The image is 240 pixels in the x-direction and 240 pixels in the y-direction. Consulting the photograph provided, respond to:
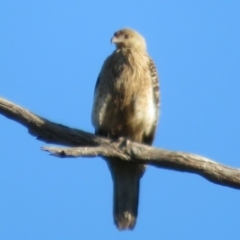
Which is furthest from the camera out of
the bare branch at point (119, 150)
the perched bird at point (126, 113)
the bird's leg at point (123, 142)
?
the perched bird at point (126, 113)

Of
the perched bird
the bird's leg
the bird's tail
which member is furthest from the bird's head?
the bird's leg

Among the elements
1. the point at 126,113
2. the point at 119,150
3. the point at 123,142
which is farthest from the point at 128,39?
the point at 119,150

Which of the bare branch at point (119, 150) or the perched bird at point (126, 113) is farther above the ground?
the perched bird at point (126, 113)

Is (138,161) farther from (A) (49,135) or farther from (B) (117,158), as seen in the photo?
(A) (49,135)

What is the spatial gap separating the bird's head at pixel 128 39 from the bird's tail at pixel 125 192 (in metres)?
1.31

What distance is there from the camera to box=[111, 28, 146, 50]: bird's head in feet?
27.3

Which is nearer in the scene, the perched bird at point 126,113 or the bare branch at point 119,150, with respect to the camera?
the bare branch at point 119,150

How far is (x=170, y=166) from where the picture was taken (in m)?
6.80

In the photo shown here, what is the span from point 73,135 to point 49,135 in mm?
214

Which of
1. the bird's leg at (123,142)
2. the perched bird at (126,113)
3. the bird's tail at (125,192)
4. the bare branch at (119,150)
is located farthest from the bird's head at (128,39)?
the bare branch at (119,150)

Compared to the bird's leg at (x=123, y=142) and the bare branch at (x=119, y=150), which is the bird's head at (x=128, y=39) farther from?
the bare branch at (x=119, y=150)

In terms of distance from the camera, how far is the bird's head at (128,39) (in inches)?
328

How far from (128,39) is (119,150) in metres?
1.74

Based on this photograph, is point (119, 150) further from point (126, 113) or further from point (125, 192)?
point (125, 192)
